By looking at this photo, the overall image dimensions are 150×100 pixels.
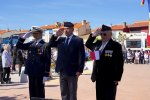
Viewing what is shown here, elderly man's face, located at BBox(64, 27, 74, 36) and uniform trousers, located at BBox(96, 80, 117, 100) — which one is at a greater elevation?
elderly man's face, located at BBox(64, 27, 74, 36)

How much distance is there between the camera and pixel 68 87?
762cm

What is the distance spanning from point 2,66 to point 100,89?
997cm

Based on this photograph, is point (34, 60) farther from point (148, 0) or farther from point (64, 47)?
point (148, 0)

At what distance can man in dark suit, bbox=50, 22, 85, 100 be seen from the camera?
297 inches

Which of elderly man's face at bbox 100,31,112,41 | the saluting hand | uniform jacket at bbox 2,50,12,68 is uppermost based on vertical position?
the saluting hand

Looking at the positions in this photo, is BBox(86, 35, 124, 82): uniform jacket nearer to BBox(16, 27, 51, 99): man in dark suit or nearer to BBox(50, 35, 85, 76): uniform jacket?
BBox(50, 35, 85, 76): uniform jacket

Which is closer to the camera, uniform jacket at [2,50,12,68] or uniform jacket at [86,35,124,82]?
uniform jacket at [86,35,124,82]

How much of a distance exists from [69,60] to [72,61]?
65 millimetres

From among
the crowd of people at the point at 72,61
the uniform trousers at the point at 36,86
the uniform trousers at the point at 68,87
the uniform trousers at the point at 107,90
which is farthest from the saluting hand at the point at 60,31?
the uniform trousers at the point at 107,90

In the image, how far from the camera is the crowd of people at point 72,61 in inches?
271

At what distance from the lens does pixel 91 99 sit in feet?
36.7

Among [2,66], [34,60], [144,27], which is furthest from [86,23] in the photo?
[34,60]

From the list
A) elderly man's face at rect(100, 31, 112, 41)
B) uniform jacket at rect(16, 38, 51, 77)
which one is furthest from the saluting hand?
elderly man's face at rect(100, 31, 112, 41)

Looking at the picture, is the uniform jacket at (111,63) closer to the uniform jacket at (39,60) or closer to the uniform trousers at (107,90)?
the uniform trousers at (107,90)
